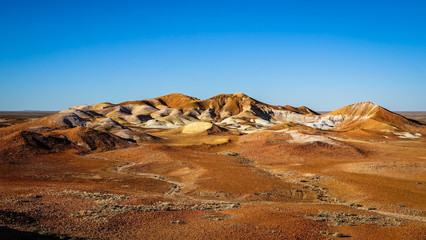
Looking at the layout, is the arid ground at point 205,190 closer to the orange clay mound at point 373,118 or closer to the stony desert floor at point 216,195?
the stony desert floor at point 216,195

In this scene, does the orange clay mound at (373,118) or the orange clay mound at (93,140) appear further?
the orange clay mound at (373,118)

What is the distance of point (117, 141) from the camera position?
57719mm

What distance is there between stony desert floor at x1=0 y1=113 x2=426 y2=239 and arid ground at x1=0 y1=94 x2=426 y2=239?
9cm

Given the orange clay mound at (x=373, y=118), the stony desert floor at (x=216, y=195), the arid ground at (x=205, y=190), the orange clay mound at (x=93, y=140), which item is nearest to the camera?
the stony desert floor at (x=216, y=195)

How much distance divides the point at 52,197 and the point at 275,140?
140 feet

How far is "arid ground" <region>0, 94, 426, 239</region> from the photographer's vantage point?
15734 millimetres

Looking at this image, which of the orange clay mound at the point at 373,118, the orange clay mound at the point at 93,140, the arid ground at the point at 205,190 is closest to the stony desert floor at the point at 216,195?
the arid ground at the point at 205,190

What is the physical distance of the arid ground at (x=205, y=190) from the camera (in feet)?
51.6

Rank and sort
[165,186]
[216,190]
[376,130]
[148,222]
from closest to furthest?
1. [148,222]
2. [216,190]
3. [165,186]
4. [376,130]

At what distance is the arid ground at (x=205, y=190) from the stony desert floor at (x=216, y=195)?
3.4 inches

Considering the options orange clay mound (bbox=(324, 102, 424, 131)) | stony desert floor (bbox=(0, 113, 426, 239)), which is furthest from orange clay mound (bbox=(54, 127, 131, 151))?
orange clay mound (bbox=(324, 102, 424, 131))

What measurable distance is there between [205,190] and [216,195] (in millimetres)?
1703

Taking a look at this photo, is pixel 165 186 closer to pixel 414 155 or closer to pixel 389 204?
pixel 389 204

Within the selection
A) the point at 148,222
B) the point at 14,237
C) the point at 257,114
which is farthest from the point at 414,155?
the point at 257,114
